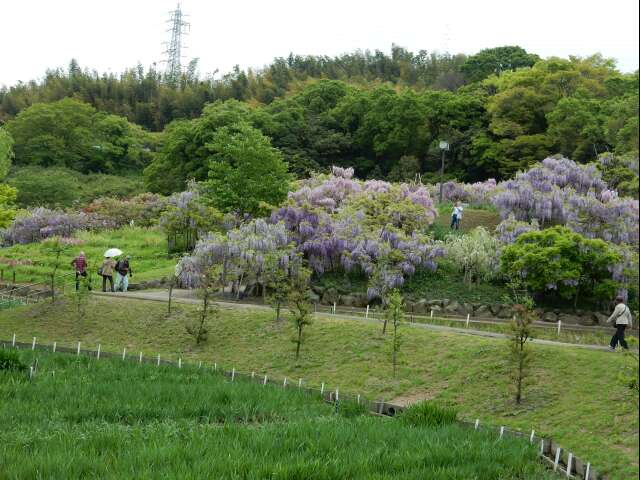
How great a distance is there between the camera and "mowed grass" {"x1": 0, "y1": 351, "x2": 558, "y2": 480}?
23.9 ft

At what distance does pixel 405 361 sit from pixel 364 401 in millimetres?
3624

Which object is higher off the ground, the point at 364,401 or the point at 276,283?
the point at 276,283

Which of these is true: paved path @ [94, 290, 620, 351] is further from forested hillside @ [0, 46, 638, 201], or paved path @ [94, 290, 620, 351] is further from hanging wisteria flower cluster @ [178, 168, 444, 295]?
forested hillside @ [0, 46, 638, 201]

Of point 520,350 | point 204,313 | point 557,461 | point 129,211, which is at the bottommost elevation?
point 557,461

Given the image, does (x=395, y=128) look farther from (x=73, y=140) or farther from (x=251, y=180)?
(x=73, y=140)

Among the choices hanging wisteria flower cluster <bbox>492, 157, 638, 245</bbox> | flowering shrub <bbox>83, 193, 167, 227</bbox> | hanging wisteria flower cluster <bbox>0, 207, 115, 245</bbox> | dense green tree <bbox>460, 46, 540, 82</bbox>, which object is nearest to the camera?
hanging wisteria flower cluster <bbox>492, 157, 638, 245</bbox>

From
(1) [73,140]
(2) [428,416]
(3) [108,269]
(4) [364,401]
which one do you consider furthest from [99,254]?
(1) [73,140]

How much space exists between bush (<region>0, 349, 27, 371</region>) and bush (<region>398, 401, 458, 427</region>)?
7.23 meters

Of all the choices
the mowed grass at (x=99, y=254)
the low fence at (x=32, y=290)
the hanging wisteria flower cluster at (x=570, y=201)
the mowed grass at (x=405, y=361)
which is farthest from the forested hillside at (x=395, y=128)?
the mowed grass at (x=405, y=361)

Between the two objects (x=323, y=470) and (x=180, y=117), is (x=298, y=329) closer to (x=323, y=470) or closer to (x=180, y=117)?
(x=323, y=470)

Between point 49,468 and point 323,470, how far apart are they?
2745 millimetres

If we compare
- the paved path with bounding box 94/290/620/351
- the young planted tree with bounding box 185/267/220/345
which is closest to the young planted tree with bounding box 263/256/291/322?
the paved path with bounding box 94/290/620/351

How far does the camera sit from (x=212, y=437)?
8.58m

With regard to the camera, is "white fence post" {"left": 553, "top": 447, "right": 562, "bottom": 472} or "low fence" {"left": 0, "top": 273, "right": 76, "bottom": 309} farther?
"low fence" {"left": 0, "top": 273, "right": 76, "bottom": 309}
